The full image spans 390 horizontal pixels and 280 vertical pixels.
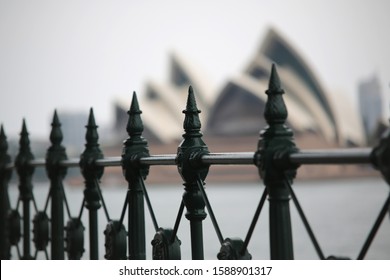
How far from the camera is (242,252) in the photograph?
4.42 feet

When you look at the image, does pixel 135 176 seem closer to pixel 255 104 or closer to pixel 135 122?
pixel 135 122

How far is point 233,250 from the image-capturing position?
4.46 ft

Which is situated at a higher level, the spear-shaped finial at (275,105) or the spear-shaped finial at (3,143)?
the spear-shaped finial at (3,143)

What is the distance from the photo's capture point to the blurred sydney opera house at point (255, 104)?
108ft

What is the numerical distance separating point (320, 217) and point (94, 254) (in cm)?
2078

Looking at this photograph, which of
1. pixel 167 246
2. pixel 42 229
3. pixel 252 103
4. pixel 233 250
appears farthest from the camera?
pixel 252 103

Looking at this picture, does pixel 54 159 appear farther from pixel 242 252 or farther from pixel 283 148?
pixel 283 148

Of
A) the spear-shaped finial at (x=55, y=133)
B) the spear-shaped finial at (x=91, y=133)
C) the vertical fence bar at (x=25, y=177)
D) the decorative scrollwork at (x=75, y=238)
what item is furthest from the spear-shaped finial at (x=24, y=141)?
the spear-shaped finial at (x=91, y=133)

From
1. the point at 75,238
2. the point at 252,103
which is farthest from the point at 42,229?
the point at 252,103

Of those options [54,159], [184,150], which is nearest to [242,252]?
[184,150]

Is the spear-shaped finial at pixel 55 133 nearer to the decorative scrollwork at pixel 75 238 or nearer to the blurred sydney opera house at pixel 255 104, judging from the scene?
the decorative scrollwork at pixel 75 238

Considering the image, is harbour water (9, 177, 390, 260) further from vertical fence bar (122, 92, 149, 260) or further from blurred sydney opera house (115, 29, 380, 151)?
vertical fence bar (122, 92, 149, 260)

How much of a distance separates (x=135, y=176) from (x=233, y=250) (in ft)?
1.65
